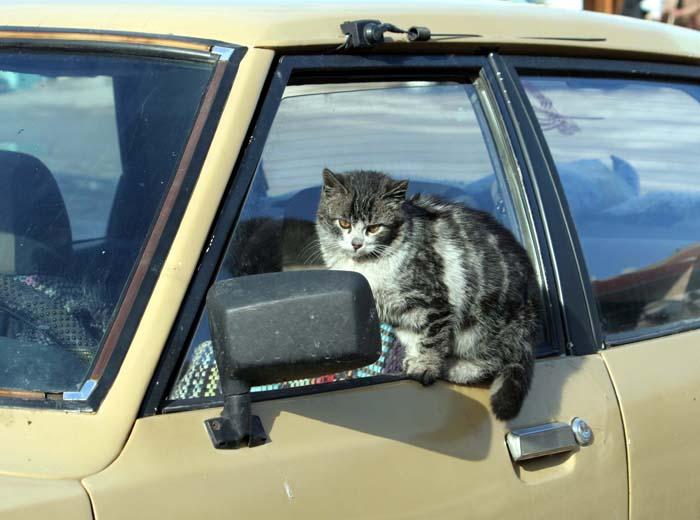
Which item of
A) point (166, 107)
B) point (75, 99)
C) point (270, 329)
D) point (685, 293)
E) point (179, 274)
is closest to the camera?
point (270, 329)

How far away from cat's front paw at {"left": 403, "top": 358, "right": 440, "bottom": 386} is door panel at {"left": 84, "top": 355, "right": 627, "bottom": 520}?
0.03 meters

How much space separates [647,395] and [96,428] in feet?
Result: 4.36

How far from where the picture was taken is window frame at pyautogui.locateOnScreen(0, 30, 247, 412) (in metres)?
1.81

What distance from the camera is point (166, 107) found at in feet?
6.71

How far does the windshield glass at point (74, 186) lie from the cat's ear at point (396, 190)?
2.61 ft

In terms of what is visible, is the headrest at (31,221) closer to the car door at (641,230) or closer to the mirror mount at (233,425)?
the mirror mount at (233,425)

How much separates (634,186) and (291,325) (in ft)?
5.61

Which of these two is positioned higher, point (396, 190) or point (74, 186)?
point (74, 186)

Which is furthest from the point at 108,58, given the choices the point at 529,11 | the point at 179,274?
the point at 529,11

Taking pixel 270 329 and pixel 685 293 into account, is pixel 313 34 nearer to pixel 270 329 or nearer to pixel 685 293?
pixel 270 329

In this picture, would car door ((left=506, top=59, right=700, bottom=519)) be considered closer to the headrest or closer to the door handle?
the door handle

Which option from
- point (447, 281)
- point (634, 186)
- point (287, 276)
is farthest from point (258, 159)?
point (634, 186)

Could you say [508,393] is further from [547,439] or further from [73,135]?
[73,135]

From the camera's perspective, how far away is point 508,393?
2188 mm
